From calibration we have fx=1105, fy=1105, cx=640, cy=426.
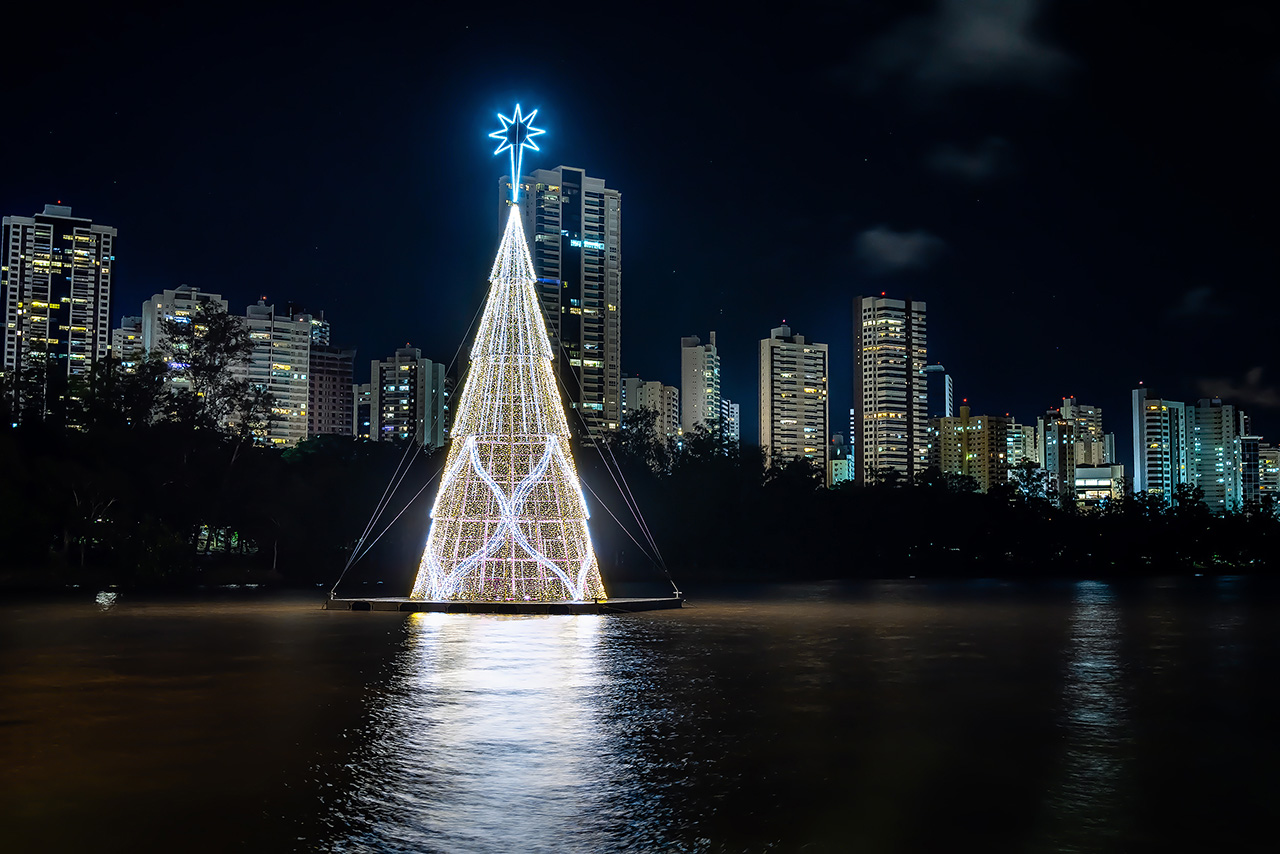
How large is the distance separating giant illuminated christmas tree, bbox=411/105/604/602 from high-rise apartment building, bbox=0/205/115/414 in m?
153

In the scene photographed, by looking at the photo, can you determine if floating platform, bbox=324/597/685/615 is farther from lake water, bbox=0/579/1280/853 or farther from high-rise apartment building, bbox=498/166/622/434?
high-rise apartment building, bbox=498/166/622/434

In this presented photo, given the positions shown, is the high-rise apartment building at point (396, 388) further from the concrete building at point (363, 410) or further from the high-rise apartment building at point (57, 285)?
the high-rise apartment building at point (57, 285)

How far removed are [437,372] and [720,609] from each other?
437 feet

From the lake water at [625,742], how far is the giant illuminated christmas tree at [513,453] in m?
5.25

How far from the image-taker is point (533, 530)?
31.5 meters

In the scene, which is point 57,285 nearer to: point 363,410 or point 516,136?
point 363,410

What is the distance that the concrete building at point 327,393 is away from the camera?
195000 mm

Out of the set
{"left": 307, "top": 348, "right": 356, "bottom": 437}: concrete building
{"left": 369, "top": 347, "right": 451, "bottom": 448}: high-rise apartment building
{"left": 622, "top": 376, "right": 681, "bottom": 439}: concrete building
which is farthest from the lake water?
{"left": 307, "top": 348, "right": 356, "bottom": 437}: concrete building

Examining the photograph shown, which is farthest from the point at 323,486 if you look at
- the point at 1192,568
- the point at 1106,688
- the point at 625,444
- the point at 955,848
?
the point at 1192,568

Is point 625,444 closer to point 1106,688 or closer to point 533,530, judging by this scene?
point 533,530

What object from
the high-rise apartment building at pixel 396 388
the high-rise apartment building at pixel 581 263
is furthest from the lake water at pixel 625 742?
the high-rise apartment building at pixel 396 388

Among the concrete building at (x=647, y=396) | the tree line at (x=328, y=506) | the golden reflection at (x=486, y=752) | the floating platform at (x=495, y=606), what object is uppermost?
the concrete building at (x=647, y=396)

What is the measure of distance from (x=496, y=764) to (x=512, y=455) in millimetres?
18952

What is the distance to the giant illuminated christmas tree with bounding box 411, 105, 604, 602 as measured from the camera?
3038 cm
